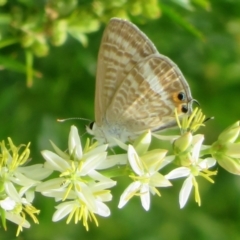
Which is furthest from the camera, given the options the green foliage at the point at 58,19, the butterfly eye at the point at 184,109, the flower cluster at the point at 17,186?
the green foliage at the point at 58,19

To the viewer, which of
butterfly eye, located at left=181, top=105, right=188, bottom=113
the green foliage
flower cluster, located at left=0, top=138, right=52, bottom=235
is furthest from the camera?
the green foliage

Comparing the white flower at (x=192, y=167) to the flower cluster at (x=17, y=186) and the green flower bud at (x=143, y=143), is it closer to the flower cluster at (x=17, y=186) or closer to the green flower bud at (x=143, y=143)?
the green flower bud at (x=143, y=143)

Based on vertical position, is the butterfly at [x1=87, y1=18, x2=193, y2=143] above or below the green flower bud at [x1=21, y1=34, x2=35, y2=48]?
below

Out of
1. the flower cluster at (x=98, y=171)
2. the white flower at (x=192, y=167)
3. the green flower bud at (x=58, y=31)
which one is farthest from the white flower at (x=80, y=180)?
the green flower bud at (x=58, y=31)

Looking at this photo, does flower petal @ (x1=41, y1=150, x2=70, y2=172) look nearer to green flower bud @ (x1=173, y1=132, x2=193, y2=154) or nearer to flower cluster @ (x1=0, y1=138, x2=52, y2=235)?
flower cluster @ (x1=0, y1=138, x2=52, y2=235)

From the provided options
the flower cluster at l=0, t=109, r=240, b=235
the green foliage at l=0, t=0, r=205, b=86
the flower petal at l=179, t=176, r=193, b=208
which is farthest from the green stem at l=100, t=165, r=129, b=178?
the green foliage at l=0, t=0, r=205, b=86

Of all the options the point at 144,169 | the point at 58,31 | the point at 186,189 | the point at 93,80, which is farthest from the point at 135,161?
the point at 93,80
